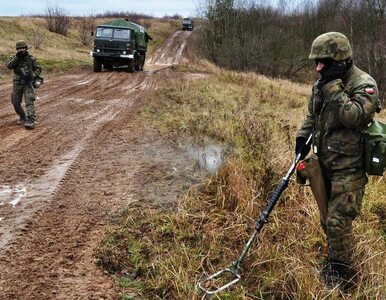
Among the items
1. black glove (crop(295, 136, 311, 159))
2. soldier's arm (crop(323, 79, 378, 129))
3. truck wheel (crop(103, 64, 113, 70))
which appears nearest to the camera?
soldier's arm (crop(323, 79, 378, 129))

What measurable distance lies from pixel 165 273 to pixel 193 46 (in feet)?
138

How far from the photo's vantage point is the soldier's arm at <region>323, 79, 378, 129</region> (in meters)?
3.18

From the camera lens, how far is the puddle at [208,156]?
6.25m

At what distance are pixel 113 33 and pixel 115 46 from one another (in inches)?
33.7

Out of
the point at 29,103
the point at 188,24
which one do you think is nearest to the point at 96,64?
the point at 29,103

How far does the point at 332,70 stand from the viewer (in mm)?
3381

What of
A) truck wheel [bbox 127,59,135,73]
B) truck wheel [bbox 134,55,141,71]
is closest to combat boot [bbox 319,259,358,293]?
truck wheel [bbox 127,59,135,73]

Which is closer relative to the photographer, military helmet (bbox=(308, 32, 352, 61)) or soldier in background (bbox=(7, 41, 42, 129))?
military helmet (bbox=(308, 32, 352, 61))

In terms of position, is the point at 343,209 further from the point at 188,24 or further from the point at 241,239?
the point at 188,24

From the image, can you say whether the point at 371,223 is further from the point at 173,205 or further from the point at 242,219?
the point at 173,205

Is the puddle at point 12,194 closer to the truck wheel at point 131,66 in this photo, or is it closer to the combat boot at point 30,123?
the combat boot at point 30,123

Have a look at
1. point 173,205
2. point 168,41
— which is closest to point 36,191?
point 173,205

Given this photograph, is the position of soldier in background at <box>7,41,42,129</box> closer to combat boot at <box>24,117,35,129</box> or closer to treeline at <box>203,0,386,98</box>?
combat boot at <box>24,117,35,129</box>

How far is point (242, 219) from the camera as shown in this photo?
4.62 meters
